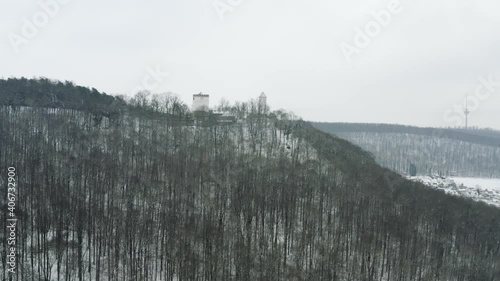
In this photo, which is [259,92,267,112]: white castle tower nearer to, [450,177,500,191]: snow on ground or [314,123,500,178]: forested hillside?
[450,177,500,191]: snow on ground

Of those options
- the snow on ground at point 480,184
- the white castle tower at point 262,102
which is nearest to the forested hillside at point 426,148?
the snow on ground at point 480,184

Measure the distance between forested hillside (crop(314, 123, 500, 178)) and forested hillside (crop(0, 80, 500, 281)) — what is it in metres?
79.3

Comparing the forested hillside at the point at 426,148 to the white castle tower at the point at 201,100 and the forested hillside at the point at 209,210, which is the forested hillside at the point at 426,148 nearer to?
the white castle tower at the point at 201,100

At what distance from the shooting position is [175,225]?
124 feet

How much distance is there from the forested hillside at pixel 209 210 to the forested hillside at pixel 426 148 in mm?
79323

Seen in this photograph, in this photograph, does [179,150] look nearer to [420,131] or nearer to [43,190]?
[43,190]

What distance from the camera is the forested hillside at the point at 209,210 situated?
1346 inches

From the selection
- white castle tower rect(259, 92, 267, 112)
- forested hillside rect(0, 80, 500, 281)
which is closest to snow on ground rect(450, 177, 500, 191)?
forested hillside rect(0, 80, 500, 281)

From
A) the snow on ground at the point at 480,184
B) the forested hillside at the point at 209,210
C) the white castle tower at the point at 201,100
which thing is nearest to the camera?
the forested hillside at the point at 209,210

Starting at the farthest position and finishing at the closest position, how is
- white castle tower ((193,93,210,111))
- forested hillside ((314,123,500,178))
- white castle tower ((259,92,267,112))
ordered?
forested hillside ((314,123,500,178)) < white castle tower ((193,93,210,111)) < white castle tower ((259,92,267,112))

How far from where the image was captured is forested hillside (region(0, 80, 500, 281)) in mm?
34188

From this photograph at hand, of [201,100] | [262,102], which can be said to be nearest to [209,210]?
[262,102]

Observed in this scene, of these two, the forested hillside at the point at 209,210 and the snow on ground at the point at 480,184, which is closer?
the forested hillside at the point at 209,210

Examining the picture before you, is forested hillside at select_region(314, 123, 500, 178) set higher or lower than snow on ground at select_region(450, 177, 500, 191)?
higher
